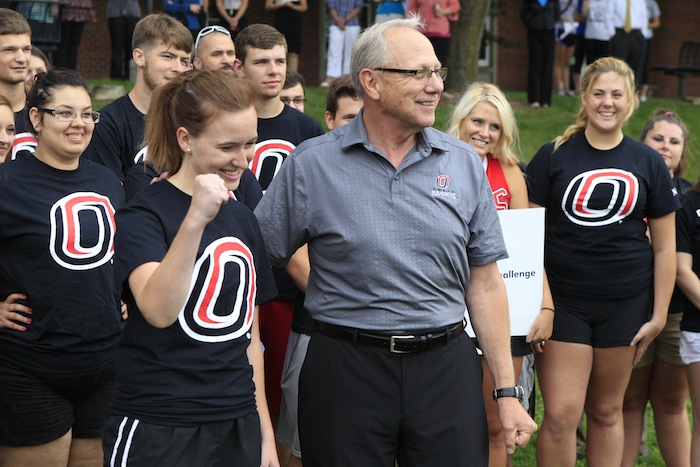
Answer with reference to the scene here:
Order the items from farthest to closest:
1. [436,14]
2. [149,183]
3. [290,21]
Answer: [290,21]
[436,14]
[149,183]

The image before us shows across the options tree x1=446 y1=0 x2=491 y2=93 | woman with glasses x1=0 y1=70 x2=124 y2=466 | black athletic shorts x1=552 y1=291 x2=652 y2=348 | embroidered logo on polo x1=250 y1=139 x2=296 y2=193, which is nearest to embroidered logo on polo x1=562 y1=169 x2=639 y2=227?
black athletic shorts x1=552 y1=291 x2=652 y2=348

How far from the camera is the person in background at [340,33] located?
581 inches

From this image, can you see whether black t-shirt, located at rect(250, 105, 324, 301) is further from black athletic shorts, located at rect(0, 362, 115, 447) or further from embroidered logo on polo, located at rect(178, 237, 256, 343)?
embroidered logo on polo, located at rect(178, 237, 256, 343)

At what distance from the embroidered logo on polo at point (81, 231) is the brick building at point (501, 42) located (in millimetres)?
11906

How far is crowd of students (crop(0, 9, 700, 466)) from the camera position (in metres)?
3.21

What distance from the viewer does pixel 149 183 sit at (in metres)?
4.34

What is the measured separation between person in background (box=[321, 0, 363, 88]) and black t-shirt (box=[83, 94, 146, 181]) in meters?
9.92

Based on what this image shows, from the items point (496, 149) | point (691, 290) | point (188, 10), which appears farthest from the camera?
point (188, 10)

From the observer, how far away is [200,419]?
10.5 ft

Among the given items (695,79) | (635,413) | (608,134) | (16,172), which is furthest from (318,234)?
(695,79)

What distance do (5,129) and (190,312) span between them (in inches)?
74.0

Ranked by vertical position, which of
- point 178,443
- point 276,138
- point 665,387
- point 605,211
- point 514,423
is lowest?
point 665,387

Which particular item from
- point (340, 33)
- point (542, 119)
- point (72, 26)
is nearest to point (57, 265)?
point (72, 26)

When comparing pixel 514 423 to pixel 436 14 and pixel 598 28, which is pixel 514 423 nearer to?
pixel 436 14
